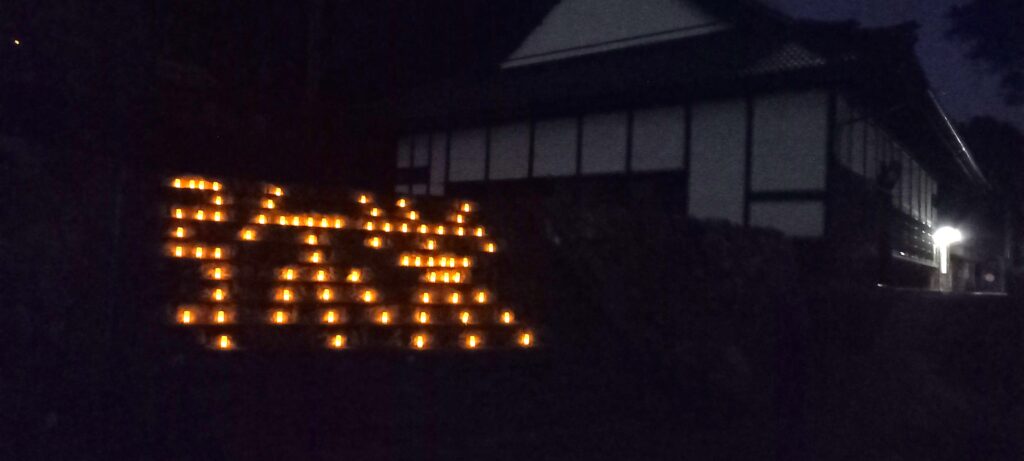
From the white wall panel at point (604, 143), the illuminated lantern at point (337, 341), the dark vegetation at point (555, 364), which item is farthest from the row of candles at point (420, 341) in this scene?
the white wall panel at point (604, 143)

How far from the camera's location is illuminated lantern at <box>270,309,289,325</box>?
6086mm

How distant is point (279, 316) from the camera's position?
611cm

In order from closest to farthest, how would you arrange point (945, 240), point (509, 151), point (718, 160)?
point (718, 160) → point (509, 151) → point (945, 240)

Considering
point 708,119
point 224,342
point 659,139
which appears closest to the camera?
point 224,342

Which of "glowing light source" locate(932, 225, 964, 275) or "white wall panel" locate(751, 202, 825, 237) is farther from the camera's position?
"glowing light source" locate(932, 225, 964, 275)

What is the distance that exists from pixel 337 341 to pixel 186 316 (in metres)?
1.00

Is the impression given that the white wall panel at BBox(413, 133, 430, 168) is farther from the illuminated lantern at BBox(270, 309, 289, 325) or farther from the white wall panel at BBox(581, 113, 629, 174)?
the illuminated lantern at BBox(270, 309, 289, 325)

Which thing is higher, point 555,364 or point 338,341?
point 338,341

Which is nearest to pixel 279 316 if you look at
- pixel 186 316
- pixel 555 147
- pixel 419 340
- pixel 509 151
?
pixel 186 316

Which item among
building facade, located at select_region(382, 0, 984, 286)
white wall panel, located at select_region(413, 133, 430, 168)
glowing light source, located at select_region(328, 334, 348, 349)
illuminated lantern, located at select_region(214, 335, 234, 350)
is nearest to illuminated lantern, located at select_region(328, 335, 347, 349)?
glowing light source, located at select_region(328, 334, 348, 349)

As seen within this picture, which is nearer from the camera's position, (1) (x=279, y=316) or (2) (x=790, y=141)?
(1) (x=279, y=316)

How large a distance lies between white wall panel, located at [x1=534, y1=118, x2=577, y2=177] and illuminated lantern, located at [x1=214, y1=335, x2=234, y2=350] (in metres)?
8.15

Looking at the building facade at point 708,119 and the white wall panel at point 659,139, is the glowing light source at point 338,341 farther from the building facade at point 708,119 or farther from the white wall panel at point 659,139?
the white wall panel at point 659,139

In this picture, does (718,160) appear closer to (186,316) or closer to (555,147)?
(555,147)
